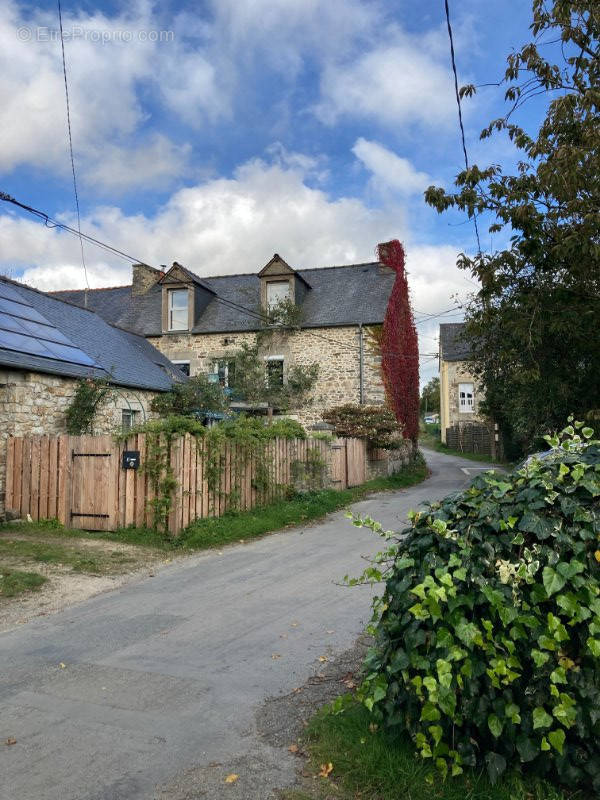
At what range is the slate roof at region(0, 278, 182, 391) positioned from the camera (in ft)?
40.2

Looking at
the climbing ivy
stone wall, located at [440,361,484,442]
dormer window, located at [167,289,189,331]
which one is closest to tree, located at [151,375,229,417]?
the climbing ivy

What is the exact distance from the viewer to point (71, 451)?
10.9 meters

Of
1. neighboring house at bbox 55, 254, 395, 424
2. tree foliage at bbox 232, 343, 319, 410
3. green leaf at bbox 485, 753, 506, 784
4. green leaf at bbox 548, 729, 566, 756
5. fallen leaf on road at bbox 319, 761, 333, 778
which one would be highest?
neighboring house at bbox 55, 254, 395, 424

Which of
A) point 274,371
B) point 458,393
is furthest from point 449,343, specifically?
point 274,371

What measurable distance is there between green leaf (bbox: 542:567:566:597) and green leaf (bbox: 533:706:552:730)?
0.52 metres

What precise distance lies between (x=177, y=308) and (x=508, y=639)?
2483 centimetres

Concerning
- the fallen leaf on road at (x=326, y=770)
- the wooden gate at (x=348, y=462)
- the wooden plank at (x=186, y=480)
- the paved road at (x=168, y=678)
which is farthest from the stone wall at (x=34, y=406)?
the fallen leaf on road at (x=326, y=770)

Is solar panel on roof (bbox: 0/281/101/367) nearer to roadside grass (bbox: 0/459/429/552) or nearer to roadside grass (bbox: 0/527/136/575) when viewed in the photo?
roadside grass (bbox: 0/459/429/552)

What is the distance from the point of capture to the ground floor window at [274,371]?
79.4 feet

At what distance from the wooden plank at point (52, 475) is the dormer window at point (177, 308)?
618 inches

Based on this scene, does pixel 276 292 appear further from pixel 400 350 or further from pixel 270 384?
pixel 400 350

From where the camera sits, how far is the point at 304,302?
2580cm

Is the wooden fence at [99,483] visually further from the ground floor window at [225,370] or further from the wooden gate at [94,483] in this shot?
the ground floor window at [225,370]

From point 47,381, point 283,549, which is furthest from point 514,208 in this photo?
point 47,381
